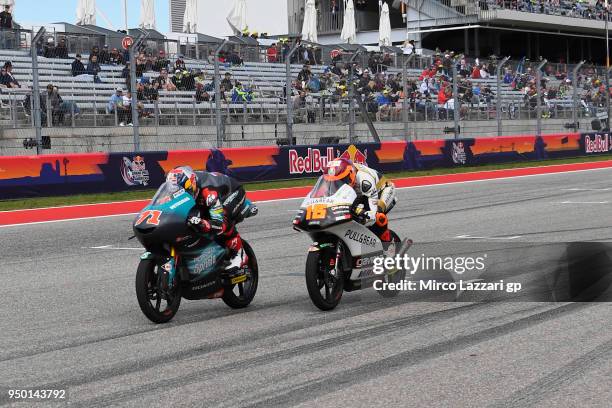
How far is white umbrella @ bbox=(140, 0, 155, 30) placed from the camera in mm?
33844

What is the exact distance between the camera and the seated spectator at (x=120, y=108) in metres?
21.1

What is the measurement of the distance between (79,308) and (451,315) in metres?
2.92

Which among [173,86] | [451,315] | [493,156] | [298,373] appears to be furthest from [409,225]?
[493,156]

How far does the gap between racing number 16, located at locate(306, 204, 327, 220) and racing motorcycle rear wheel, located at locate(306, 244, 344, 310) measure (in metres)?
0.26

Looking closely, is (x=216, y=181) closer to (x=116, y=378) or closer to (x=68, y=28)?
(x=116, y=378)

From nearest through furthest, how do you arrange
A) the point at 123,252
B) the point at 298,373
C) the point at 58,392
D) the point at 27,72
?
the point at 58,392 → the point at 298,373 → the point at 123,252 → the point at 27,72

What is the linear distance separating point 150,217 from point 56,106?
531 inches

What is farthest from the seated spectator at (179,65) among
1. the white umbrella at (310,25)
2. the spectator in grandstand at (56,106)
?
the white umbrella at (310,25)

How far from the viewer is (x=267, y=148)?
2286cm

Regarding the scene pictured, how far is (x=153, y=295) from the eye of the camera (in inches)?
292

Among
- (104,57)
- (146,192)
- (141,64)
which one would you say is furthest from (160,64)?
(146,192)

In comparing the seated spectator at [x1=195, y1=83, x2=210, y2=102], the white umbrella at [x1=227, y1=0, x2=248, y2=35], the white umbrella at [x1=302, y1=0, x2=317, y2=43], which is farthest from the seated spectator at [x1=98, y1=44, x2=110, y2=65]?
the white umbrella at [x1=302, y1=0, x2=317, y2=43]

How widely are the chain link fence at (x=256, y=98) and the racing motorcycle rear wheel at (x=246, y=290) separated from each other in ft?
37.9

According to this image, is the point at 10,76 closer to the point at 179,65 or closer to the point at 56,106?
the point at 56,106
